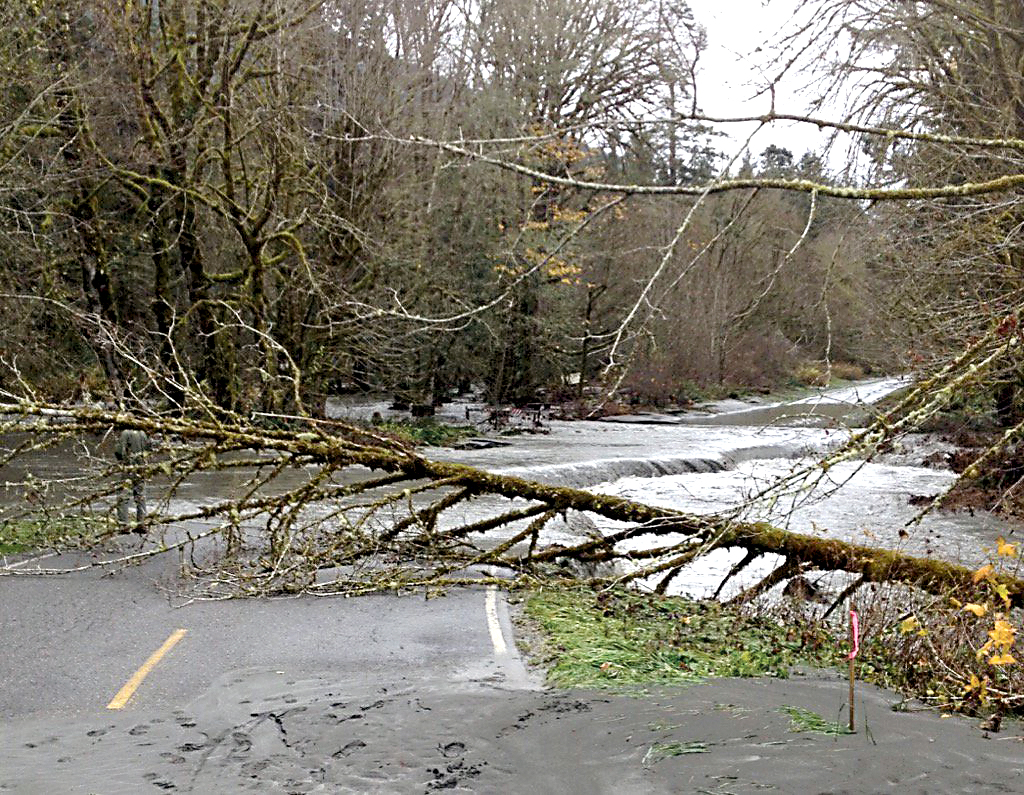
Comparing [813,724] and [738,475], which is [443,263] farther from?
[813,724]

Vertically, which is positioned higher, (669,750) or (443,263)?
(443,263)

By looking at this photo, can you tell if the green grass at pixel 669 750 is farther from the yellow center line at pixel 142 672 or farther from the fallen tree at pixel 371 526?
the yellow center line at pixel 142 672

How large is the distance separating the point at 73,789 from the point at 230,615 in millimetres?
4176

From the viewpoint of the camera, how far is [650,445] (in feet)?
96.7

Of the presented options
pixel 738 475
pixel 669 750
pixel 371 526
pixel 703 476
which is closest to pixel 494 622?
pixel 371 526

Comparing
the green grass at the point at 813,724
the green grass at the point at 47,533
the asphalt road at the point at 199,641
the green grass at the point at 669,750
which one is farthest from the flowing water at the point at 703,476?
the asphalt road at the point at 199,641

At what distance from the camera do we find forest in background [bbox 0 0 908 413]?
2216cm

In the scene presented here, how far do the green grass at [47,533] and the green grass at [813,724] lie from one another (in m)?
6.92

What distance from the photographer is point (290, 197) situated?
2688 centimetres

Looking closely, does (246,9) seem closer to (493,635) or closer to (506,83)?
(506,83)

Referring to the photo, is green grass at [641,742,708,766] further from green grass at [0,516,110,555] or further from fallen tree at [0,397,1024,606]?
green grass at [0,516,110,555]

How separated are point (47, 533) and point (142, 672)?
13.1ft

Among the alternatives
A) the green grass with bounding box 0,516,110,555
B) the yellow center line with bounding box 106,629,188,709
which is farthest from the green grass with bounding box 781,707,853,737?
the green grass with bounding box 0,516,110,555

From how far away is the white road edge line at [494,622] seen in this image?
9219 millimetres
